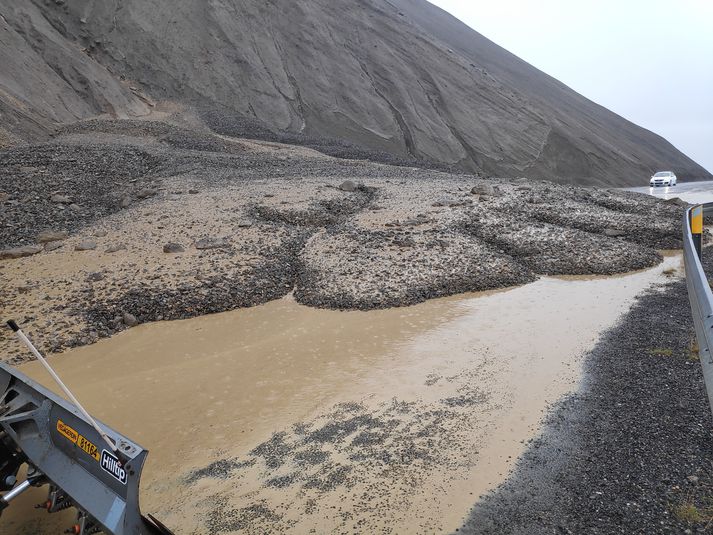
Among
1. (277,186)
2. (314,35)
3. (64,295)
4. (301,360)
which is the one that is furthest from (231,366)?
(314,35)

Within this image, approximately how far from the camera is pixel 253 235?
1298 centimetres

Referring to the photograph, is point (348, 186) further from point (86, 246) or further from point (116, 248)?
point (86, 246)

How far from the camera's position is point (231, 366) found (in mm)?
8164

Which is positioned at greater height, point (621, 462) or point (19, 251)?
point (621, 462)

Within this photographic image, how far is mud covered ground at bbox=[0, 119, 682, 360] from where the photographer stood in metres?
10.4

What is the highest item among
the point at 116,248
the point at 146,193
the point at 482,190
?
the point at 482,190

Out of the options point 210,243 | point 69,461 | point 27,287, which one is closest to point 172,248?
point 210,243

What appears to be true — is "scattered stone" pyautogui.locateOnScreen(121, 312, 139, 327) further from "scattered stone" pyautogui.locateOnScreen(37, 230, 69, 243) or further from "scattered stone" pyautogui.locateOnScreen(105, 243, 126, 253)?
"scattered stone" pyautogui.locateOnScreen(37, 230, 69, 243)

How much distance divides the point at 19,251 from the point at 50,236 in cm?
95

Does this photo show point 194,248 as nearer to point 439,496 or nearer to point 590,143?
point 439,496

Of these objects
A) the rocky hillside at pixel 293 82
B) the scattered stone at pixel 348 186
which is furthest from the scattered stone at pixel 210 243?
the rocky hillside at pixel 293 82

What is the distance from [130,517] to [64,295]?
25.1 feet

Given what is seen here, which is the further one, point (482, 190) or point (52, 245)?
point (482, 190)

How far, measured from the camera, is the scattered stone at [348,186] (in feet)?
56.0
